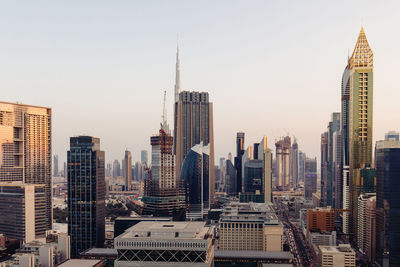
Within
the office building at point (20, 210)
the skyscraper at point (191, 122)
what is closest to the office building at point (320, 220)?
the office building at point (20, 210)

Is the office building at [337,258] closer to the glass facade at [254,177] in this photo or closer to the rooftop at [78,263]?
the rooftop at [78,263]

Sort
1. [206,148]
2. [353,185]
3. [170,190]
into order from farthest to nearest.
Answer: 1. [206,148]
2. [170,190]
3. [353,185]

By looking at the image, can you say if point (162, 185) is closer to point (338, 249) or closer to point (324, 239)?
point (324, 239)

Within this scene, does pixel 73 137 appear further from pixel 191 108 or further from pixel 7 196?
pixel 191 108

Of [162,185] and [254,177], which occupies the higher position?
[162,185]

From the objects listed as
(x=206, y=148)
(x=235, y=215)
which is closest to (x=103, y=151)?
(x=235, y=215)

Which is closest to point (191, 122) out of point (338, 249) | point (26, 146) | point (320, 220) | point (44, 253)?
point (26, 146)
